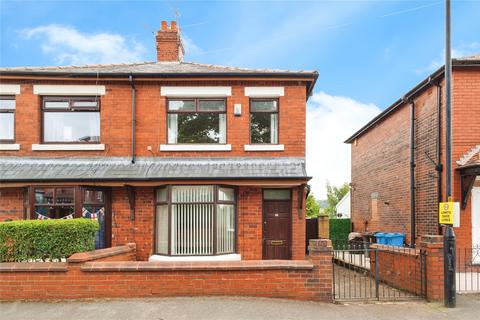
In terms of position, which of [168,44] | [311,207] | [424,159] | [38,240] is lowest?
[311,207]

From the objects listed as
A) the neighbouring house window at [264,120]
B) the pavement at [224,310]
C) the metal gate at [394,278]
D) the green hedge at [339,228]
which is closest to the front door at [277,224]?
the neighbouring house window at [264,120]

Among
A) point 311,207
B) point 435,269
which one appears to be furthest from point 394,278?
point 311,207

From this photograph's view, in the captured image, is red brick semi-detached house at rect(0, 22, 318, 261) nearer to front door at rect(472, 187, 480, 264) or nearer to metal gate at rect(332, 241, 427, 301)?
metal gate at rect(332, 241, 427, 301)

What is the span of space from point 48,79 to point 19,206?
3.78 m

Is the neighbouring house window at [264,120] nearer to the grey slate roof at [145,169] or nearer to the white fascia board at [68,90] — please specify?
the grey slate roof at [145,169]

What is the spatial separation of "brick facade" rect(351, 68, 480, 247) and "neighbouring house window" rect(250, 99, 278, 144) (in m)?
4.72

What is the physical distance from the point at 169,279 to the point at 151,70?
7.09 metres

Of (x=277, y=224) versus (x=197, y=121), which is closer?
(x=277, y=224)

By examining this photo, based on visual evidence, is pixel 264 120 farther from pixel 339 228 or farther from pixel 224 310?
pixel 339 228

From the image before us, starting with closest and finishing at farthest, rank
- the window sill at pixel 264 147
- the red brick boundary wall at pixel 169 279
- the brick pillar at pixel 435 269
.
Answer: the red brick boundary wall at pixel 169 279, the brick pillar at pixel 435 269, the window sill at pixel 264 147

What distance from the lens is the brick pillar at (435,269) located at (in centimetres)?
848

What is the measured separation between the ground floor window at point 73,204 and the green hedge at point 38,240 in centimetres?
283

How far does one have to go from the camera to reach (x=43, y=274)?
327 inches

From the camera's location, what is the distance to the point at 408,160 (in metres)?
14.7
